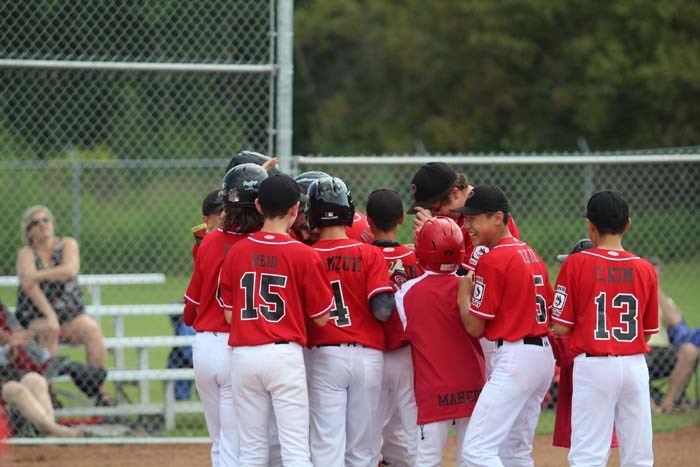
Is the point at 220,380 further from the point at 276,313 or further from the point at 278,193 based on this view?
the point at 278,193

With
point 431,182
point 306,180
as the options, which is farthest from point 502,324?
point 306,180

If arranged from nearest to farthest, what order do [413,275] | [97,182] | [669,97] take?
1. [413,275]
2. [97,182]
3. [669,97]

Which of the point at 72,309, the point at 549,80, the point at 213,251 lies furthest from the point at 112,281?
the point at 549,80

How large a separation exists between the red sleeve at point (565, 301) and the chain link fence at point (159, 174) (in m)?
2.05

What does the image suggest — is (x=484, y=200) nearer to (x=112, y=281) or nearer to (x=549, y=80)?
(x=112, y=281)

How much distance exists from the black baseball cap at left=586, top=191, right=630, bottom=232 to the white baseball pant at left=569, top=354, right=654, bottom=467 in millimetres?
644

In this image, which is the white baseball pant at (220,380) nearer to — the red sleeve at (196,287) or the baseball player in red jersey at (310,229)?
the red sleeve at (196,287)

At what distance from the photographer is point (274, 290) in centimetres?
511

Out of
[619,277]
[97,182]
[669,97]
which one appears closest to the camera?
[619,277]

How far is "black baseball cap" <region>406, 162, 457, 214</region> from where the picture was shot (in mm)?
5844

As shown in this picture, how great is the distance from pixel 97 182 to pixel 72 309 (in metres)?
7.05

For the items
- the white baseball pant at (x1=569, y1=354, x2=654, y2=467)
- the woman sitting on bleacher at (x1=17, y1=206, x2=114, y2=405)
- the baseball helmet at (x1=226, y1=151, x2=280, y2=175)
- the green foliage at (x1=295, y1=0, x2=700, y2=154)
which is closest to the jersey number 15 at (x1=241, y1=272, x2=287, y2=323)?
the baseball helmet at (x1=226, y1=151, x2=280, y2=175)

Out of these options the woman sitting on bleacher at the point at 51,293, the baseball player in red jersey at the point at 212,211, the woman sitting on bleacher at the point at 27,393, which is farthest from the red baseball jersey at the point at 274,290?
the woman sitting on bleacher at the point at 51,293

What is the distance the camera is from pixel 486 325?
5293 mm
